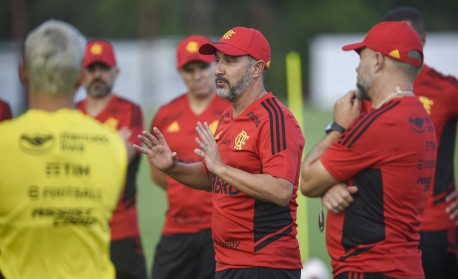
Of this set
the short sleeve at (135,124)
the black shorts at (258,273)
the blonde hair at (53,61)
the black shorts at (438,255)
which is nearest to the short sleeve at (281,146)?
the black shorts at (258,273)

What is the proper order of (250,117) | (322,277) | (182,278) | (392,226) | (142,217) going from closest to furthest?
1. (392,226)
2. (250,117)
3. (182,278)
4. (322,277)
5. (142,217)

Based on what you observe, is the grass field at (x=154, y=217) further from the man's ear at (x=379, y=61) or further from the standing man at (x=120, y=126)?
the man's ear at (x=379, y=61)

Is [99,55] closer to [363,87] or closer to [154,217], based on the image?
[363,87]

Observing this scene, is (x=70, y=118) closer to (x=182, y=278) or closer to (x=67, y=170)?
(x=67, y=170)

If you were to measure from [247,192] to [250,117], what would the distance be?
0.53 metres

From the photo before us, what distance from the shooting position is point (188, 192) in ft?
23.5

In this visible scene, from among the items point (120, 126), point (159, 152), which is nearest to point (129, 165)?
point (120, 126)

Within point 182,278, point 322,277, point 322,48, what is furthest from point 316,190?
point 322,48

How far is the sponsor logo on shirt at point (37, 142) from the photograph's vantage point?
3848mm

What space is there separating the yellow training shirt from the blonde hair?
13cm

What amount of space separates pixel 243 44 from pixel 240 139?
2.10 feet

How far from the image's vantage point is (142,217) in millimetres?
14047

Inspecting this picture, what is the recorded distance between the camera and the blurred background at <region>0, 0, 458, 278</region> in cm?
3569

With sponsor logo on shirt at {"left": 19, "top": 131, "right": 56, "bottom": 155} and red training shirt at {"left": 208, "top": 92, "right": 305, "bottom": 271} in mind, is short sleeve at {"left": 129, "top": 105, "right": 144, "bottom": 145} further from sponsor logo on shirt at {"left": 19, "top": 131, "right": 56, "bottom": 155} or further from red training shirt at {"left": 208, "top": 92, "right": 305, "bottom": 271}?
sponsor logo on shirt at {"left": 19, "top": 131, "right": 56, "bottom": 155}
